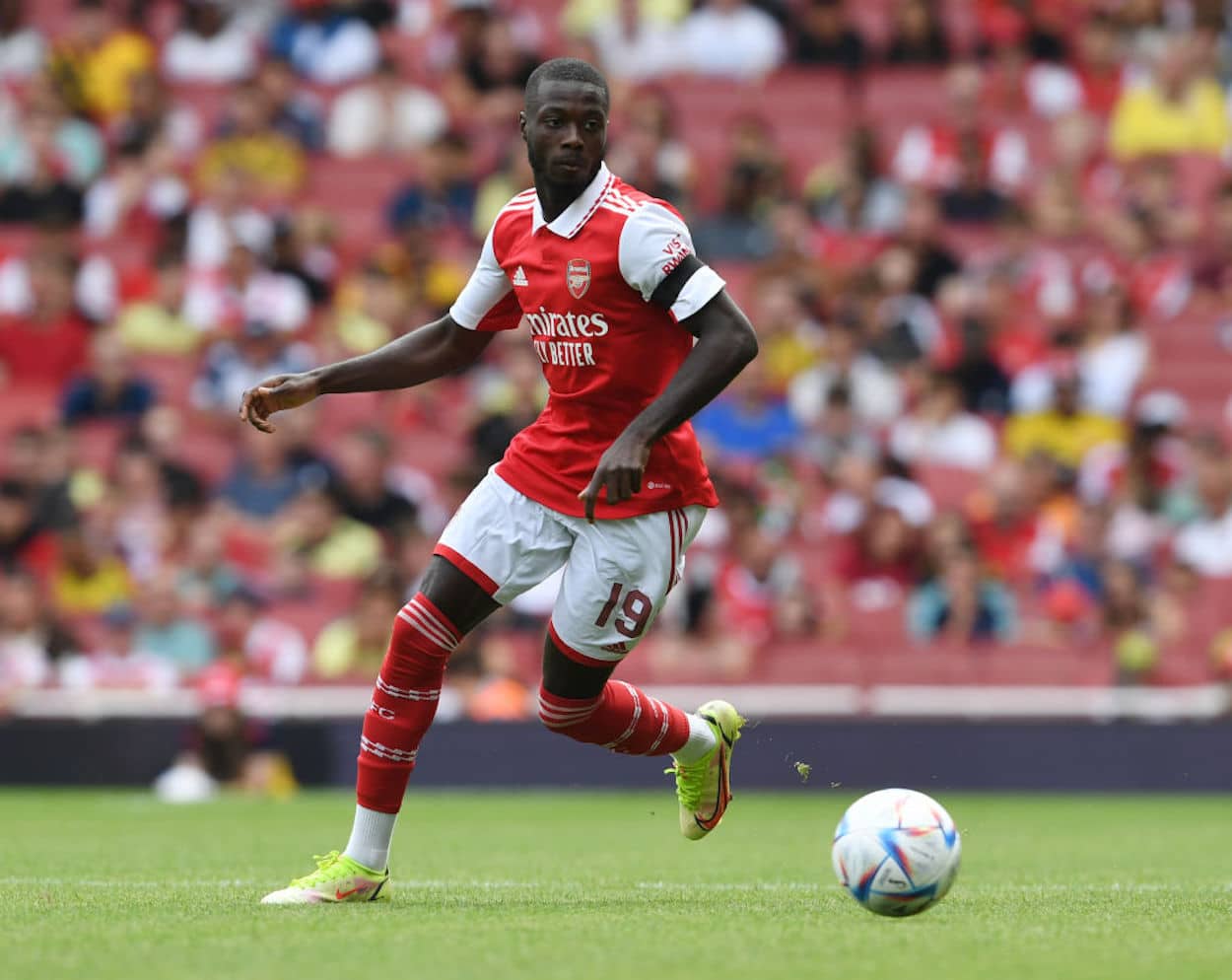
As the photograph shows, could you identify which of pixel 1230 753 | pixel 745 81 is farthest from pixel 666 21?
pixel 1230 753

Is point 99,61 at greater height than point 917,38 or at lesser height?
greater

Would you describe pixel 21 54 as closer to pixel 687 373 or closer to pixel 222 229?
pixel 222 229

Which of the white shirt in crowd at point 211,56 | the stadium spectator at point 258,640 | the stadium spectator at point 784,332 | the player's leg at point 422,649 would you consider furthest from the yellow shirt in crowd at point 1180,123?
the player's leg at point 422,649

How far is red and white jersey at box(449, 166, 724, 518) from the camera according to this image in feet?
21.7

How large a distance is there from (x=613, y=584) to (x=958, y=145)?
1202 cm

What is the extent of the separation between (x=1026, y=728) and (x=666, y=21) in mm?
8131

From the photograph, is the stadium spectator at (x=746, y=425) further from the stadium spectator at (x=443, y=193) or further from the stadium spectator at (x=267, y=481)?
the stadium spectator at (x=443, y=193)

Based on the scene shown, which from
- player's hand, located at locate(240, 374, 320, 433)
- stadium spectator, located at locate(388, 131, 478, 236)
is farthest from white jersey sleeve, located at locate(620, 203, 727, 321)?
stadium spectator, located at locate(388, 131, 478, 236)

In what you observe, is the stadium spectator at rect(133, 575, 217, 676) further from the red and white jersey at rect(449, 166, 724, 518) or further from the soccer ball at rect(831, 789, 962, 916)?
the soccer ball at rect(831, 789, 962, 916)

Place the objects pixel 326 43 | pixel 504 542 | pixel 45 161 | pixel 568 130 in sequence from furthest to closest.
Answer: pixel 326 43 < pixel 45 161 < pixel 504 542 < pixel 568 130

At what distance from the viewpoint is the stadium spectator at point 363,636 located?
14273 mm

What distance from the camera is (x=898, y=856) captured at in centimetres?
605

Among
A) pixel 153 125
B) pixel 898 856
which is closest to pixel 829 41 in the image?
pixel 153 125

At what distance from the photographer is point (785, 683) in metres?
14.1
